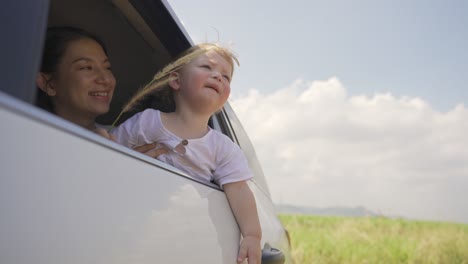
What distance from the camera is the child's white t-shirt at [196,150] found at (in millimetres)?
1952

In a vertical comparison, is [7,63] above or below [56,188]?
above

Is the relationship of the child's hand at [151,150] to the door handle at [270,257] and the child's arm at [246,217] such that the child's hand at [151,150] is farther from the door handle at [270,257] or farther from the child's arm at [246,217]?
the door handle at [270,257]

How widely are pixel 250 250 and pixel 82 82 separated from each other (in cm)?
94

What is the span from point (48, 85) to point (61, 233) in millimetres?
1387

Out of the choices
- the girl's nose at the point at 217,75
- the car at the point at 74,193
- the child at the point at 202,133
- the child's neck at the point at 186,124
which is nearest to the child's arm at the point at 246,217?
the child at the point at 202,133

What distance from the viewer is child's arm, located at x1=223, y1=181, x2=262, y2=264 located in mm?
1879

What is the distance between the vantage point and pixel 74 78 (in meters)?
2.16

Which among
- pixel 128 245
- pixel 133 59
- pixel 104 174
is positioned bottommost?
pixel 128 245

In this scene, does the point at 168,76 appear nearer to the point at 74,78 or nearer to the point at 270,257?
the point at 74,78

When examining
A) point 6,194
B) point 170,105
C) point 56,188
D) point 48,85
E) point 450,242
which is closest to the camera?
point 6,194

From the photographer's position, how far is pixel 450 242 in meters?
9.01

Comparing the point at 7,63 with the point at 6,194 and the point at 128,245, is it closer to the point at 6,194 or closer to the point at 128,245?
the point at 6,194

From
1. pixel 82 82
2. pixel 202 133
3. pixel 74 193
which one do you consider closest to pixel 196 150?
pixel 202 133

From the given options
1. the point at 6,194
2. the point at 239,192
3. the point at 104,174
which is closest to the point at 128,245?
the point at 104,174
